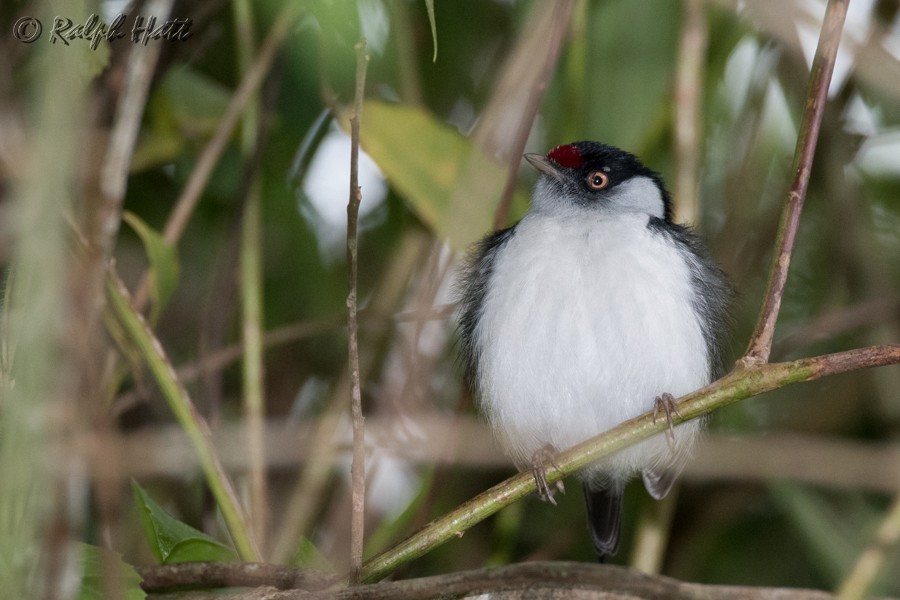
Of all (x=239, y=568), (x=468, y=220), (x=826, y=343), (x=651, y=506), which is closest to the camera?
(x=239, y=568)

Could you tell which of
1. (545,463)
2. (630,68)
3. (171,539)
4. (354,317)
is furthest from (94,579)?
(630,68)

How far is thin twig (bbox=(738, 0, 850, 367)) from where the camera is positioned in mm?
1466

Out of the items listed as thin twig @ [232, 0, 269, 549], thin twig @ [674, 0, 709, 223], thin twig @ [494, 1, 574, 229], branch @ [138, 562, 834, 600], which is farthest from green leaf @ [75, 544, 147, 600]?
thin twig @ [674, 0, 709, 223]

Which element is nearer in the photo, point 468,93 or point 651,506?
point 651,506

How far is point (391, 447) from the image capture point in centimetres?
258

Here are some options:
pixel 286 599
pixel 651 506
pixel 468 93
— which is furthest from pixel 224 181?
pixel 286 599

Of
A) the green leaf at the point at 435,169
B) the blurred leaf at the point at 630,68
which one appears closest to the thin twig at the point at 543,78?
the green leaf at the point at 435,169

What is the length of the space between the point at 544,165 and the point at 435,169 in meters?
0.39

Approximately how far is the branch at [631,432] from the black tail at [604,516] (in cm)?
109

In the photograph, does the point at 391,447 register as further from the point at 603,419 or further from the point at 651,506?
the point at 651,506

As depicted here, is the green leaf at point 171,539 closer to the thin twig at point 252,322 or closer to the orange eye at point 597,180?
Answer: the thin twig at point 252,322

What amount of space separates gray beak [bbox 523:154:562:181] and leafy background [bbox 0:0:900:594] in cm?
11

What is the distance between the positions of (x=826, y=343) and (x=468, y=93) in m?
1.41

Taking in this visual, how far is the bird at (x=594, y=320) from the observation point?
7.66 ft
